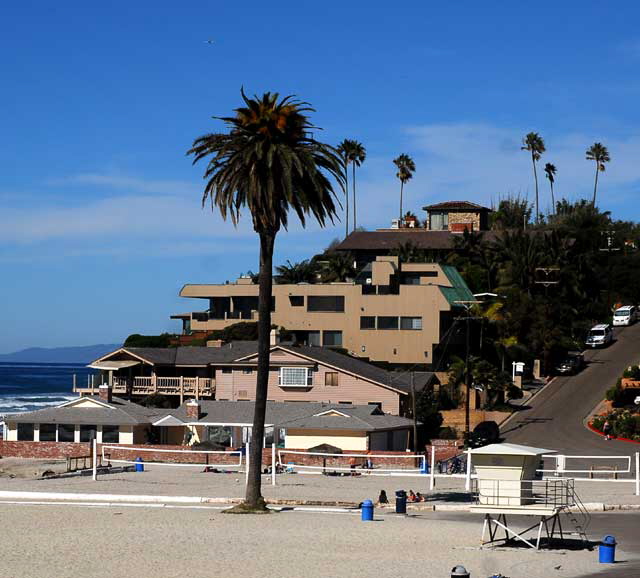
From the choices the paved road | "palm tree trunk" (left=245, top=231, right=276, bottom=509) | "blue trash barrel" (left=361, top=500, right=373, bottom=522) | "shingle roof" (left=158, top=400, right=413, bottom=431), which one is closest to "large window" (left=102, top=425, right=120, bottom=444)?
"shingle roof" (left=158, top=400, right=413, bottom=431)

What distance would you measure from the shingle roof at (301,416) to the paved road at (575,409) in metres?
8.78

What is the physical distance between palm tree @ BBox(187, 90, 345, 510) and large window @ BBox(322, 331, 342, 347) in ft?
204

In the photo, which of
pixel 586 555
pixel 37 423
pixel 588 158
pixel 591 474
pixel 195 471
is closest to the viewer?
pixel 586 555

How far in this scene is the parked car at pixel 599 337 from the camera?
112 metres

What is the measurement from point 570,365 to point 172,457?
142 ft

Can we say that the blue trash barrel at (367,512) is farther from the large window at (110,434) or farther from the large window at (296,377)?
the large window at (296,377)

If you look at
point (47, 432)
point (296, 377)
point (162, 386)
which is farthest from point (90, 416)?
point (296, 377)

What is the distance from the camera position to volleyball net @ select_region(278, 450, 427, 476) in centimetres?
6088

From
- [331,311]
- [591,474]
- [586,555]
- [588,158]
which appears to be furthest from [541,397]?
[588,158]

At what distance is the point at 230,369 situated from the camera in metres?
87.8

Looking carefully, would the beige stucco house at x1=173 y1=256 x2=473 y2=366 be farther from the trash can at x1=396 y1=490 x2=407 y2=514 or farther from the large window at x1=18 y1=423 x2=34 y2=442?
the trash can at x1=396 y1=490 x2=407 y2=514

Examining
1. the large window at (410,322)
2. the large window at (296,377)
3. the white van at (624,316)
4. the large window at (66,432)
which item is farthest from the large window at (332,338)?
the white van at (624,316)

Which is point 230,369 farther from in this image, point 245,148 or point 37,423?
point 245,148

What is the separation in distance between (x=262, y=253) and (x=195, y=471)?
930 inches
